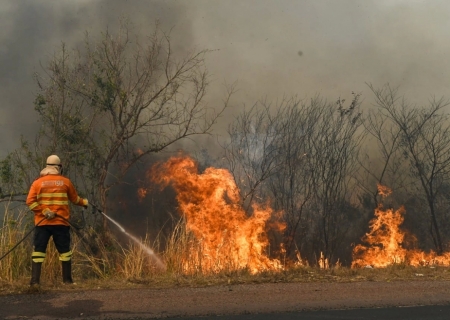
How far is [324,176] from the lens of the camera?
15.4 metres

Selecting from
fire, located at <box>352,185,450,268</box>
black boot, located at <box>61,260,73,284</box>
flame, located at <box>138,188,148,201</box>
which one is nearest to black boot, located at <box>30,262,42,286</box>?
black boot, located at <box>61,260,73,284</box>

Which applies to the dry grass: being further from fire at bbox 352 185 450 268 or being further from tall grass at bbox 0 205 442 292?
fire at bbox 352 185 450 268

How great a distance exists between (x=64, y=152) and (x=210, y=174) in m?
3.40

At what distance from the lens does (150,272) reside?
7.84 metres

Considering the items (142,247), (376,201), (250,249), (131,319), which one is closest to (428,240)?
(376,201)

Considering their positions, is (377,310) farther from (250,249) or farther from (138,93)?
(138,93)

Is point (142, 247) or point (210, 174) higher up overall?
point (210, 174)

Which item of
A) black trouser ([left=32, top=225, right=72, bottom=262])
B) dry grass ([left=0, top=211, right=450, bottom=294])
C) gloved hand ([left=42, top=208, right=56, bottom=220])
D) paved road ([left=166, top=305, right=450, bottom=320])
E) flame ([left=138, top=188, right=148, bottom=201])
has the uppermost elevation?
flame ([left=138, top=188, right=148, bottom=201])

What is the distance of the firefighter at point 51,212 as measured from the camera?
702 cm

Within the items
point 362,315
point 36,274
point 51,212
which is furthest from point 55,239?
point 362,315

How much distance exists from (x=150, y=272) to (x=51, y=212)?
1.83 meters

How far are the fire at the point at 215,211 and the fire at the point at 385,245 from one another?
10.3 feet

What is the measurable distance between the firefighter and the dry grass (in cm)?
40

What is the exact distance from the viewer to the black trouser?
7.04 m
